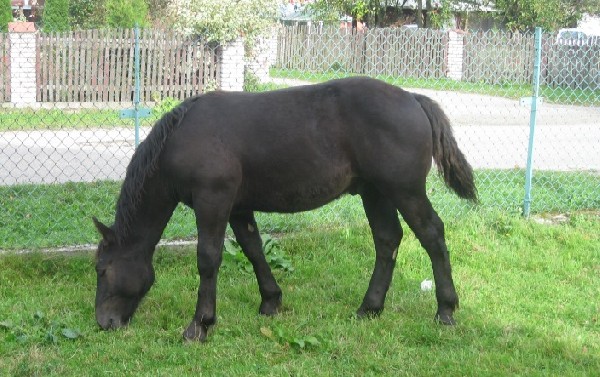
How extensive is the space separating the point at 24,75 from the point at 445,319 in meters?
12.4

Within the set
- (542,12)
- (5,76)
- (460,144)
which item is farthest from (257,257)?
(542,12)

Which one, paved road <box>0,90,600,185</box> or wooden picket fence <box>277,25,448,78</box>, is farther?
paved road <box>0,90,600,185</box>

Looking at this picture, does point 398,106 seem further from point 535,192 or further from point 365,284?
point 535,192

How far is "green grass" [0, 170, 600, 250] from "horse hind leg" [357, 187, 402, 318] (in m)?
1.79

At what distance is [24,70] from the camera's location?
15977mm

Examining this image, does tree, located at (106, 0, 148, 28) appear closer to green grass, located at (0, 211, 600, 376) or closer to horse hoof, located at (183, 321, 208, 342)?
green grass, located at (0, 211, 600, 376)

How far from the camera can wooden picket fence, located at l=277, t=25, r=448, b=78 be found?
10406mm

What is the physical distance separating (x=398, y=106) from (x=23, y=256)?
11.5 feet

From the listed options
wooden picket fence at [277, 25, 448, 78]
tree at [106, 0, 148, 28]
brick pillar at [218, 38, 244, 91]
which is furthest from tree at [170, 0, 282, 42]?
wooden picket fence at [277, 25, 448, 78]

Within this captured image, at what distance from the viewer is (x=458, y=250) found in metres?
7.59

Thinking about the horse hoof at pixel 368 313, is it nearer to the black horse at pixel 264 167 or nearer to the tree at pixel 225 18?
the black horse at pixel 264 167

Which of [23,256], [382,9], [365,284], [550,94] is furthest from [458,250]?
[382,9]

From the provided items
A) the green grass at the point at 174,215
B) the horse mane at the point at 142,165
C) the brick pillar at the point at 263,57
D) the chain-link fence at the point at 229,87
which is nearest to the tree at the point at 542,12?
the chain-link fence at the point at 229,87

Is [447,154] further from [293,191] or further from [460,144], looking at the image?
[460,144]
